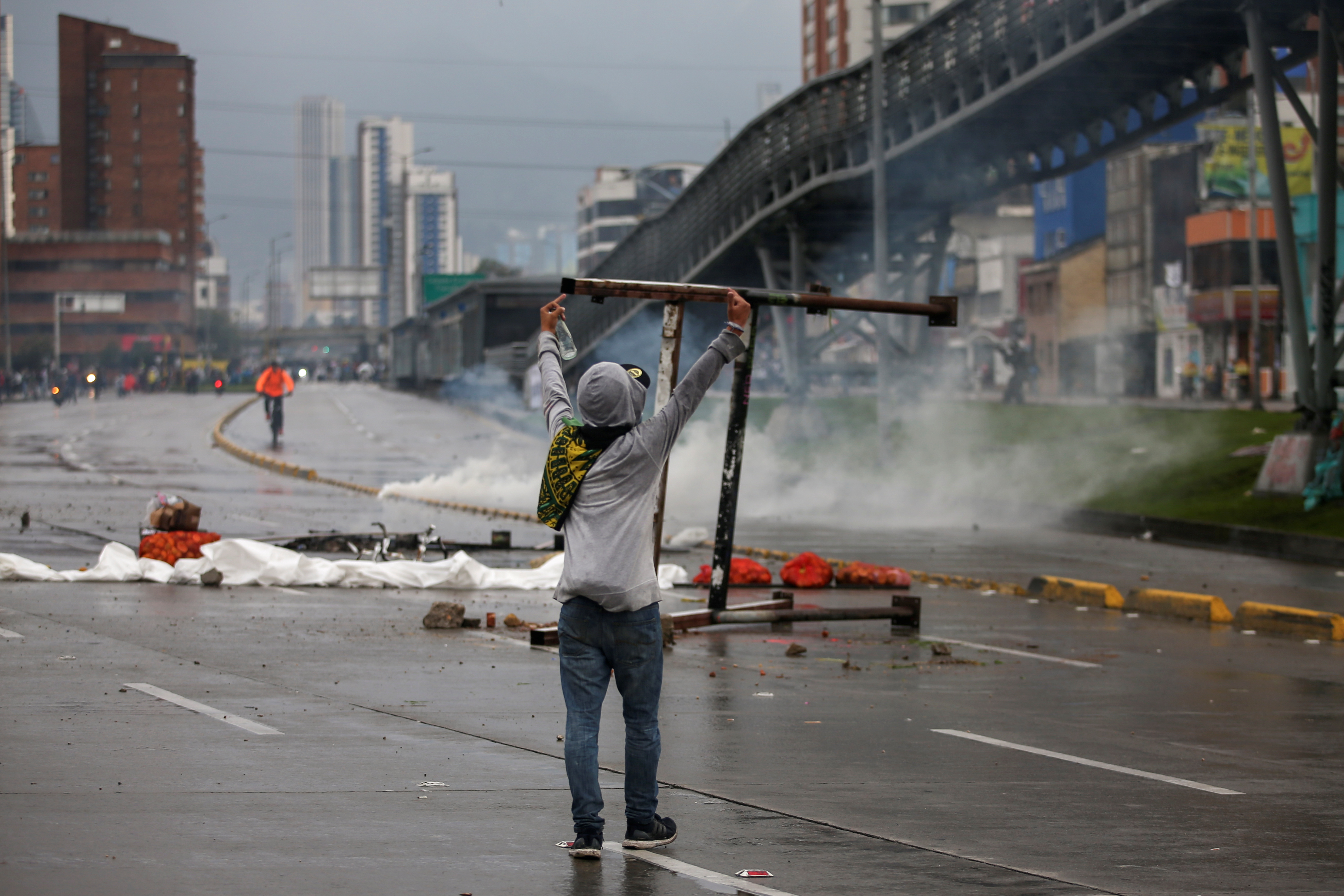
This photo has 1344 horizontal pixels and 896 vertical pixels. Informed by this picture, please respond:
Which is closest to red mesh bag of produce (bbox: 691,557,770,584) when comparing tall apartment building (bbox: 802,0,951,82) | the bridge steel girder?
the bridge steel girder

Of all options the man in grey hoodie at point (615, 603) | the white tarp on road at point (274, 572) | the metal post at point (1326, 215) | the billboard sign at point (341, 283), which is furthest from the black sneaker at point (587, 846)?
the billboard sign at point (341, 283)

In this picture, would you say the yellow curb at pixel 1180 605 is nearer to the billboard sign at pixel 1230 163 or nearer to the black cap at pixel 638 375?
the black cap at pixel 638 375

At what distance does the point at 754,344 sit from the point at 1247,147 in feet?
199

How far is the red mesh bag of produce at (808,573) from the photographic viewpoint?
51.5ft

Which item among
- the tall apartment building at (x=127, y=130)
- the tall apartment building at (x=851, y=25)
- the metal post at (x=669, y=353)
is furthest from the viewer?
the tall apartment building at (x=127, y=130)

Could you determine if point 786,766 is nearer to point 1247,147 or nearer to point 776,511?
point 776,511

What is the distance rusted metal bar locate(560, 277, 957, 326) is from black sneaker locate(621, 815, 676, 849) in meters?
3.63

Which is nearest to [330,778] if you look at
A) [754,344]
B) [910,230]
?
[754,344]

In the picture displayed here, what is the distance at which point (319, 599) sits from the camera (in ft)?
46.1

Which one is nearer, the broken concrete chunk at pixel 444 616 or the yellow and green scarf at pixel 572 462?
the yellow and green scarf at pixel 572 462

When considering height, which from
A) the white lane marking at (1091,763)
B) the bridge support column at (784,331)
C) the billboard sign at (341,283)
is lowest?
the white lane marking at (1091,763)

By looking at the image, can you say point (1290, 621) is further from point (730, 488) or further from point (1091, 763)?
point (1091, 763)

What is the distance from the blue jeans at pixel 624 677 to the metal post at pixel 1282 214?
19.8m

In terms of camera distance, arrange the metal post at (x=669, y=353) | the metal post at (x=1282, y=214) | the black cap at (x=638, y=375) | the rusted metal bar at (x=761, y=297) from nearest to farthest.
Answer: the black cap at (x=638, y=375) < the rusted metal bar at (x=761, y=297) < the metal post at (x=669, y=353) < the metal post at (x=1282, y=214)
